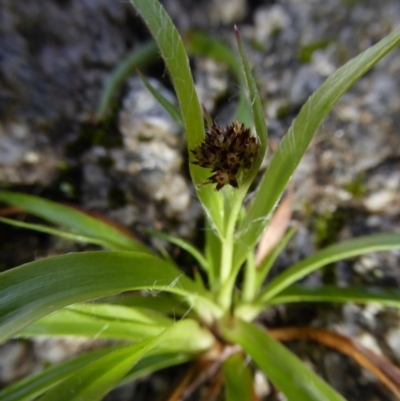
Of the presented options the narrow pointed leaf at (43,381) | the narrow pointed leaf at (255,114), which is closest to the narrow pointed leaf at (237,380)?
the narrow pointed leaf at (43,381)

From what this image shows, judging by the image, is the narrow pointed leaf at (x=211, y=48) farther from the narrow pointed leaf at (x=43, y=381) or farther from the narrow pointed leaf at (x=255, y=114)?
the narrow pointed leaf at (x=43, y=381)

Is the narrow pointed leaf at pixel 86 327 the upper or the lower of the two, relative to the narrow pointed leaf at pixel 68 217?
lower

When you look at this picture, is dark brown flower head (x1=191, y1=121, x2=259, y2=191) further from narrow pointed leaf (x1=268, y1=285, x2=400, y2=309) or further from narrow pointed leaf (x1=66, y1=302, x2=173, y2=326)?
narrow pointed leaf (x1=268, y1=285, x2=400, y2=309)

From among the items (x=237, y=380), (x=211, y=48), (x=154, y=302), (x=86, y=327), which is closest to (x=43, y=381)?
(x=86, y=327)

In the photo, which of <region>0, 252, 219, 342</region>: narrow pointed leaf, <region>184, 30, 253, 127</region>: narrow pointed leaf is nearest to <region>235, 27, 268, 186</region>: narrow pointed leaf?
<region>0, 252, 219, 342</region>: narrow pointed leaf

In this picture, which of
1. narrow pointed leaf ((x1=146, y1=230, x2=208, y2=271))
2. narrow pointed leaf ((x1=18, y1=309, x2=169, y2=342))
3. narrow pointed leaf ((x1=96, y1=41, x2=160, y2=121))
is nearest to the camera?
narrow pointed leaf ((x1=18, y1=309, x2=169, y2=342))

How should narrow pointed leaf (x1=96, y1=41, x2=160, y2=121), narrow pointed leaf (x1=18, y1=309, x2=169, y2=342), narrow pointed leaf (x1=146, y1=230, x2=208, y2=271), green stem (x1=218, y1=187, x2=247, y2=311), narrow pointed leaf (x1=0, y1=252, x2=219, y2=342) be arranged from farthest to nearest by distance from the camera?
narrow pointed leaf (x1=96, y1=41, x2=160, y2=121), narrow pointed leaf (x1=146, y1=230, x2=208, y2=271), narrow pointed leaf (x1=18, y1=309, x2=169, y2=342), green stem (x1=218, y1=187, x2=247, y2=311), narrow pointed leaf (x1=0, y1=252, x2=219, y2=342)
